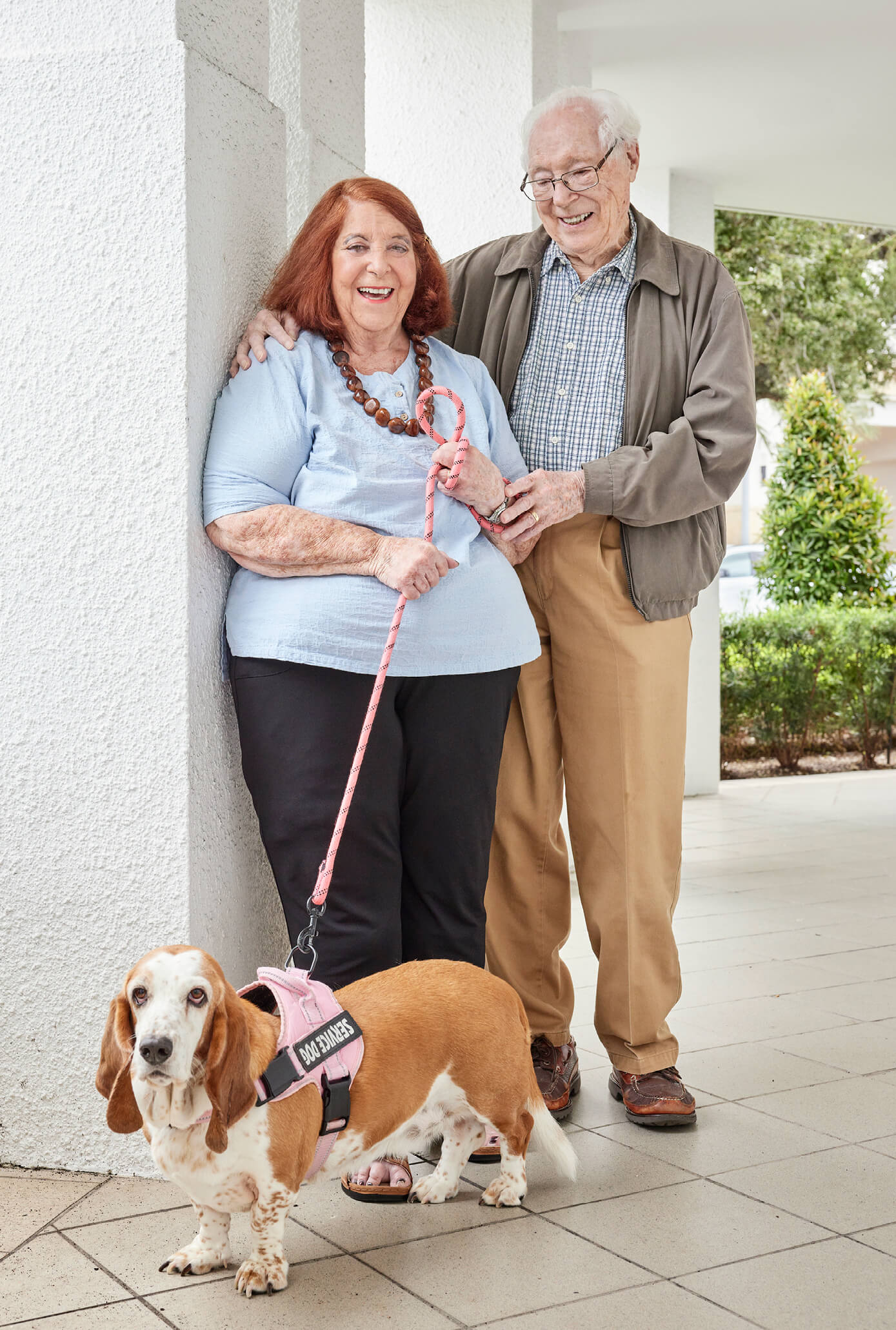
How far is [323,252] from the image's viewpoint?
2.58 metres

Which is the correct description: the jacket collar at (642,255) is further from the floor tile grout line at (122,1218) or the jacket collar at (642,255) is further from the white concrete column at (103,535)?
the floor tile grout line at (122,1218)

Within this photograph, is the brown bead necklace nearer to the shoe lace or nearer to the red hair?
the red hair

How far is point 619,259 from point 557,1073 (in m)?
1.84

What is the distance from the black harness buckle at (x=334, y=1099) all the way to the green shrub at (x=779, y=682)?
7868 mm

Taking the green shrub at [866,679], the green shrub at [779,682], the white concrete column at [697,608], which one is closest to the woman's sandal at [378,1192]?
the white concrete column at [697,608]

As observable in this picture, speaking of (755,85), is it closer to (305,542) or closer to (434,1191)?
Answer: (305,542)

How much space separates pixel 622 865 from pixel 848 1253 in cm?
94

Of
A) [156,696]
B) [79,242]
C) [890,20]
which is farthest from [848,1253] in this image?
[890,20]

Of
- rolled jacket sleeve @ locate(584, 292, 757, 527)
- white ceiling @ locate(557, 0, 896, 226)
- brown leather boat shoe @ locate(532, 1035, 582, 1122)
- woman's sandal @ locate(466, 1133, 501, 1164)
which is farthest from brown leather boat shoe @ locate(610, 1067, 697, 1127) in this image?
white ceiling @ locate(557, 0, 896, 226)

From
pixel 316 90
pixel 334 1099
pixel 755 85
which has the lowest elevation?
pixel 334 1099

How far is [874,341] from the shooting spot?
12.6 metres

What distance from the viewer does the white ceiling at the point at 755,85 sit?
5168mm

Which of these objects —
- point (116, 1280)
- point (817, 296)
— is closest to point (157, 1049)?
point (116, 1280)

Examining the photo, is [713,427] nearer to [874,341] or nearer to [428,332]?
[428,332]
